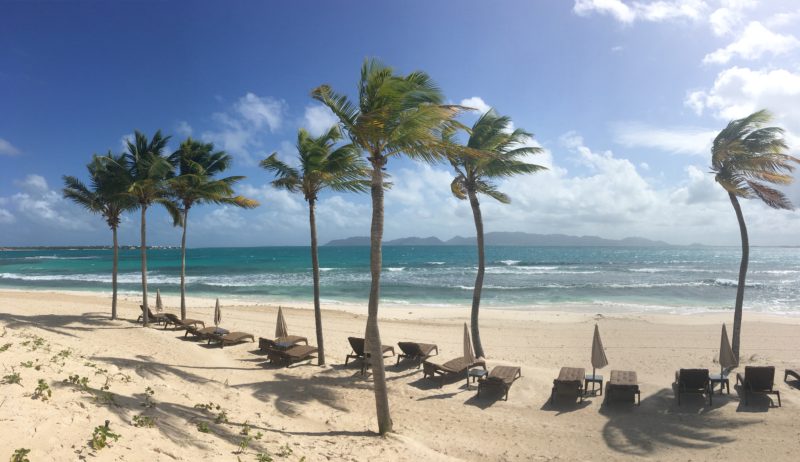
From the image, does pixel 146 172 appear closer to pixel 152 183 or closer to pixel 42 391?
pixel 152 183

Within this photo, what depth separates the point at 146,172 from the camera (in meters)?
15.7

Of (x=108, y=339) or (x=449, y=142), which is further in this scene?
(x=108, y=339)

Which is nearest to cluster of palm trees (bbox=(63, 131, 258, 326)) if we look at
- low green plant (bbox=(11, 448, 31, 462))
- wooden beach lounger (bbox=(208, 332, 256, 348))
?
wooden beach lounger (bbox=(208, 332, 256, 348))

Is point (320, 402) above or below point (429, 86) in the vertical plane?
below

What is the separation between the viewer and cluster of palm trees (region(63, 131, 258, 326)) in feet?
51.6

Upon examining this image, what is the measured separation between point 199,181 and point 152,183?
5.07ft

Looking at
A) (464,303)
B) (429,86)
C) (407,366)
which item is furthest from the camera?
(464,303)

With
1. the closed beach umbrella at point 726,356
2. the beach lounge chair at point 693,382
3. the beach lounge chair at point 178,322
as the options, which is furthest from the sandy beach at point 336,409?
the beach lounge chair at point 178,322

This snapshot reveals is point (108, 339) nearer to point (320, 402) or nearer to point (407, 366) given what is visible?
point (320, 402)

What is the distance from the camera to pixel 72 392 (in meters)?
5.69

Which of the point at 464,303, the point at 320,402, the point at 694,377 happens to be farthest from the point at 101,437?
the point at 464,303

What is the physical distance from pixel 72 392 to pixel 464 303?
1046 inches

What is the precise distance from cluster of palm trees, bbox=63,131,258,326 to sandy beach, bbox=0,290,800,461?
4.73 metres

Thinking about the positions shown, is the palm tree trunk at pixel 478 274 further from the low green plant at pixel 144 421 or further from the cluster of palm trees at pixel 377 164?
the low green plant at pixel 144 421
